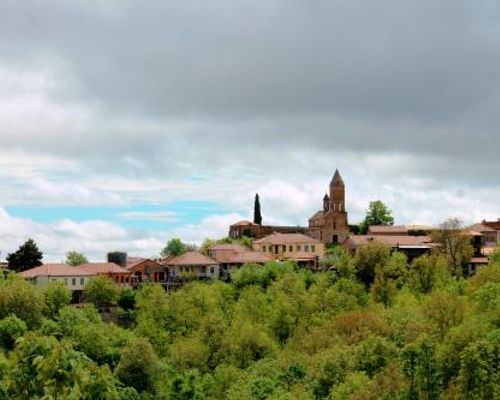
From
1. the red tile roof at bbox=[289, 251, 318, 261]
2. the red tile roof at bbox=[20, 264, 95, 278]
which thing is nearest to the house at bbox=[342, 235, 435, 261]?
the red tile roof at bbox=[289, 251, 318, 261]

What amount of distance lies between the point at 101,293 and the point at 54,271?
7.72 m

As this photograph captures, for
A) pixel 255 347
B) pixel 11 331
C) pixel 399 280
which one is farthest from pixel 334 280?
pixel 11 331

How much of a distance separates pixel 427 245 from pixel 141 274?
1227 inches

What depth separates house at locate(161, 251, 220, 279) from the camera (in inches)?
3442

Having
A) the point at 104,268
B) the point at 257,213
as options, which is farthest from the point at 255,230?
the point at 104,268

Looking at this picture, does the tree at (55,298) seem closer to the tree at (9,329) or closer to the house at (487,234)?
the tree at (9,329)

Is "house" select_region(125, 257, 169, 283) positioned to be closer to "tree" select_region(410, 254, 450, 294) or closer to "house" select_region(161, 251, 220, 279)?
"house" select_region(161, 251, 220, 279)

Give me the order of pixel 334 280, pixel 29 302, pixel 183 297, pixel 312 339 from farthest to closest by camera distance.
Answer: pixel 334 280
pixel 183 297
pixel 29 302
pixel 312 339

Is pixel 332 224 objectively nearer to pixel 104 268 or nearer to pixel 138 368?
pixel 104 268

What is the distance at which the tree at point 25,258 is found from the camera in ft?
288

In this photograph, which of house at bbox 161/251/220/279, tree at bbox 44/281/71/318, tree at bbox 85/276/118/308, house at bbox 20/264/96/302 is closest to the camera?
tree at bbox 44/281/71/318

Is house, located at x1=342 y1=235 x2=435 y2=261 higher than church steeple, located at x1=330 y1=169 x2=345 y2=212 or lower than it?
lower

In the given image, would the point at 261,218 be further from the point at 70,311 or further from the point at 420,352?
the point at 420,352

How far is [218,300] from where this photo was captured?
73.9 meters
